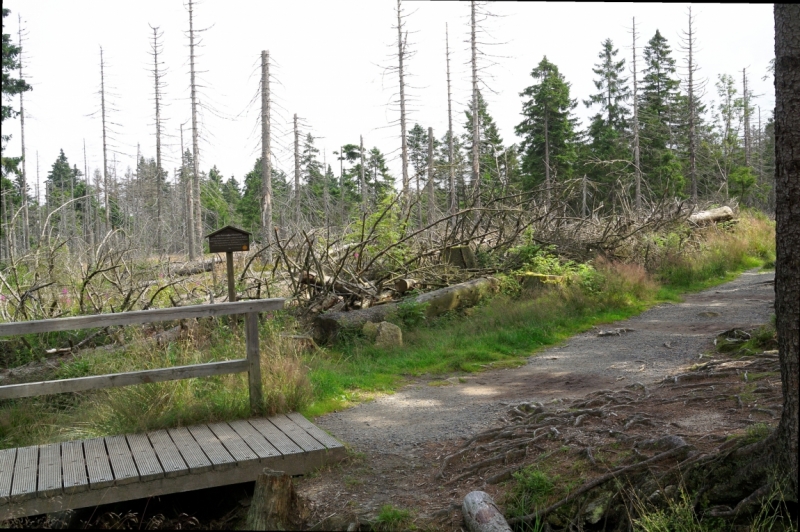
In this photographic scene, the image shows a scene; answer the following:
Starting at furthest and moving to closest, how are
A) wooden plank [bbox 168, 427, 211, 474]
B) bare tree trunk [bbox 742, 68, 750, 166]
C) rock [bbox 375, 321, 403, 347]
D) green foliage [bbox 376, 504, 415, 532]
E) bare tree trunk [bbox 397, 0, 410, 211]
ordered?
bare tree trunk [bbox 742, 68, 750, 166] → bare tree trunk [bbox 397, 0, 410, 211] → rock [bbox 375, 321, 403, 347] → wooden plank [bbox 168, 427, 211, 474] → green foliage [bbox 376, 504, 415, 532]

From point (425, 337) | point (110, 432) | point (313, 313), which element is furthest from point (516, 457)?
point (313, 313)

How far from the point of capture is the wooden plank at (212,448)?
5.19m

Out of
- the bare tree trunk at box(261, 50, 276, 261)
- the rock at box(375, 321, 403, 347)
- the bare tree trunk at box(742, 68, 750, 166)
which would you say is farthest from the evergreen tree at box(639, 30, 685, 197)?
the rock at box(375, 321, 403, 347)

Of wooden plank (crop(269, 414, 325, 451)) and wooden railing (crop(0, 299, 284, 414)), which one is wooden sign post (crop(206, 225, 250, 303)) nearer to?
wooden railing (crop(0, 299, 284, 414))

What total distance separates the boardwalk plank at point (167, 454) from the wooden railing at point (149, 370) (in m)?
0.51

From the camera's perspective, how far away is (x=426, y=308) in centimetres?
1223

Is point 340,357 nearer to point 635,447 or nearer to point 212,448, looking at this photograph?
point 212,448

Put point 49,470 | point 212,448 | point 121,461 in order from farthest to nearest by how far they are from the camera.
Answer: point 212,448, point 121,461, point 49,470

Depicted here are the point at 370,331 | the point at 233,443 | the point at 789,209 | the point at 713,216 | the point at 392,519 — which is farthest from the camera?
the point at 713,216

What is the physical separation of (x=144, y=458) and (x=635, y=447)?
392 centimetres

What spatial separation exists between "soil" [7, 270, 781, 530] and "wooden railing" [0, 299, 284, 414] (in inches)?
41.7

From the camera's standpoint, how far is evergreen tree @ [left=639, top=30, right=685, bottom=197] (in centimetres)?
4116

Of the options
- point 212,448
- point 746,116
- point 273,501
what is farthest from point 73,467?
point 746,116

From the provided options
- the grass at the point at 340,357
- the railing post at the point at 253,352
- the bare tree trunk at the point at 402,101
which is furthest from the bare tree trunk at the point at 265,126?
the railing post at the point at 253,352
